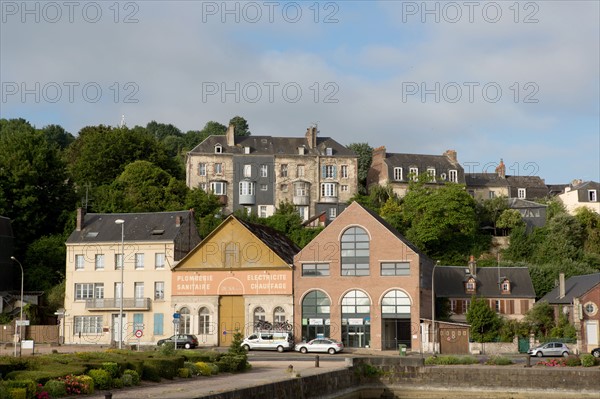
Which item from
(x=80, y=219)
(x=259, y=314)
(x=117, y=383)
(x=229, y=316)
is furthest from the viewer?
(x=80, y=219)

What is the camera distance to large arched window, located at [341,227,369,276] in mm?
69062

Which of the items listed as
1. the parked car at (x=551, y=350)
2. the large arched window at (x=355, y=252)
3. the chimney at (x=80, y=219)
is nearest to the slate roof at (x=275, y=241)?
the large arched window at (x=355, y=252)

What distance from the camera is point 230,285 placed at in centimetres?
7112

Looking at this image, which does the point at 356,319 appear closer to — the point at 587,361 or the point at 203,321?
the point at 203,321

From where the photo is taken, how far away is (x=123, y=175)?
9162 cm

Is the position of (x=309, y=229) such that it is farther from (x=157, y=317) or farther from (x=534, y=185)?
(x=534, y=185)

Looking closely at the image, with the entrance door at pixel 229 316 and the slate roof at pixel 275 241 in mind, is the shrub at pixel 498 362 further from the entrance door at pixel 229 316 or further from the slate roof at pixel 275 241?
the entrance door at pixel 229 316

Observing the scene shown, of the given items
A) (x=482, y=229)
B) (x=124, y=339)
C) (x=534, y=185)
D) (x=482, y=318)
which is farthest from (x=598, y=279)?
(x=534, y=185)

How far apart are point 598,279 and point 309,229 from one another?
1239 inches

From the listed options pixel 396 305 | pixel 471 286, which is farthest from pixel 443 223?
pixel 396 305

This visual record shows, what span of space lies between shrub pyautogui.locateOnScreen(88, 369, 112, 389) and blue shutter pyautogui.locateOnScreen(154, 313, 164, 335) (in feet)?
127

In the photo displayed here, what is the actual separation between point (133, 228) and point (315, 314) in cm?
1717

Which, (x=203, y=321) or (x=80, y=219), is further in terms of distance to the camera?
(x=80, y=219)

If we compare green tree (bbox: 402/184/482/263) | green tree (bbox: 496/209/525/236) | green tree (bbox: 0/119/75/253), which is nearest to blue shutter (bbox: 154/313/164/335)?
green tree (bbox: 0/119/75/253)
